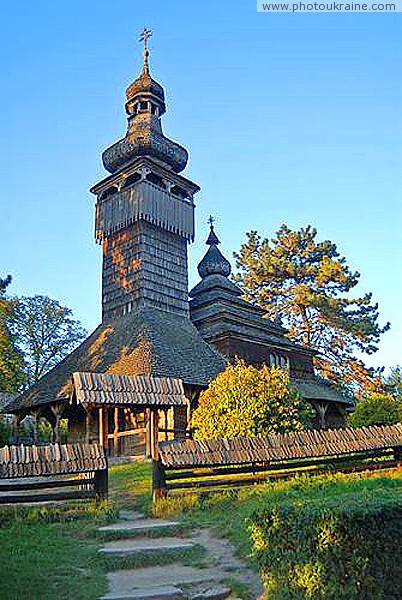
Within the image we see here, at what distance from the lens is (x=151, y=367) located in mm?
19781

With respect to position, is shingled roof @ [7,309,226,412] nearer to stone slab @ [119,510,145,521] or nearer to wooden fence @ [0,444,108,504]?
wooden fence @ [0,444,108,504]

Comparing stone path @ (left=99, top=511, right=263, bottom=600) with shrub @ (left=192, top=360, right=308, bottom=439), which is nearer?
stone path @ (left=99, top=511, right=263, bottom=600)

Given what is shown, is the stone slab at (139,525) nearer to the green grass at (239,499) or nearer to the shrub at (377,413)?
the green grass at (239,499)

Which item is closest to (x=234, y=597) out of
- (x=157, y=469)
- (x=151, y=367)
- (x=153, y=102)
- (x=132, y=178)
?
(x=157, y=469)

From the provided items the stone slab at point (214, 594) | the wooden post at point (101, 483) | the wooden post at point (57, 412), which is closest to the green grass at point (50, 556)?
the wooden post at point (101, 483)

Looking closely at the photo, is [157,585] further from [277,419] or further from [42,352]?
[42,352]

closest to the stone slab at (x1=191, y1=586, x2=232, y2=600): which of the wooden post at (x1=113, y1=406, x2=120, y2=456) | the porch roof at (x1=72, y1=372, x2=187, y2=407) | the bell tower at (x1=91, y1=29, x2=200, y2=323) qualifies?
the porch roof at (x1=72, y1=372, x2=187, y2=407)

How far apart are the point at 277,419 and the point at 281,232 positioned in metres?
35.2

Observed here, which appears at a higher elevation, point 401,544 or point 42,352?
point 42,352

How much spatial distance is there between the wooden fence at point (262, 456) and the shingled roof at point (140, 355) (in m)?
8.90

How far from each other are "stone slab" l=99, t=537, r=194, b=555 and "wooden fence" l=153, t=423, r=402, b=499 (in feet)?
7.12

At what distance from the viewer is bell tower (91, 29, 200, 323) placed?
87.4ft

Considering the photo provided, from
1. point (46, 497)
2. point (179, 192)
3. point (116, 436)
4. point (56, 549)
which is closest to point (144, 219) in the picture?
point (179, 192)

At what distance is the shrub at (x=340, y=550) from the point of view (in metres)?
4.20
